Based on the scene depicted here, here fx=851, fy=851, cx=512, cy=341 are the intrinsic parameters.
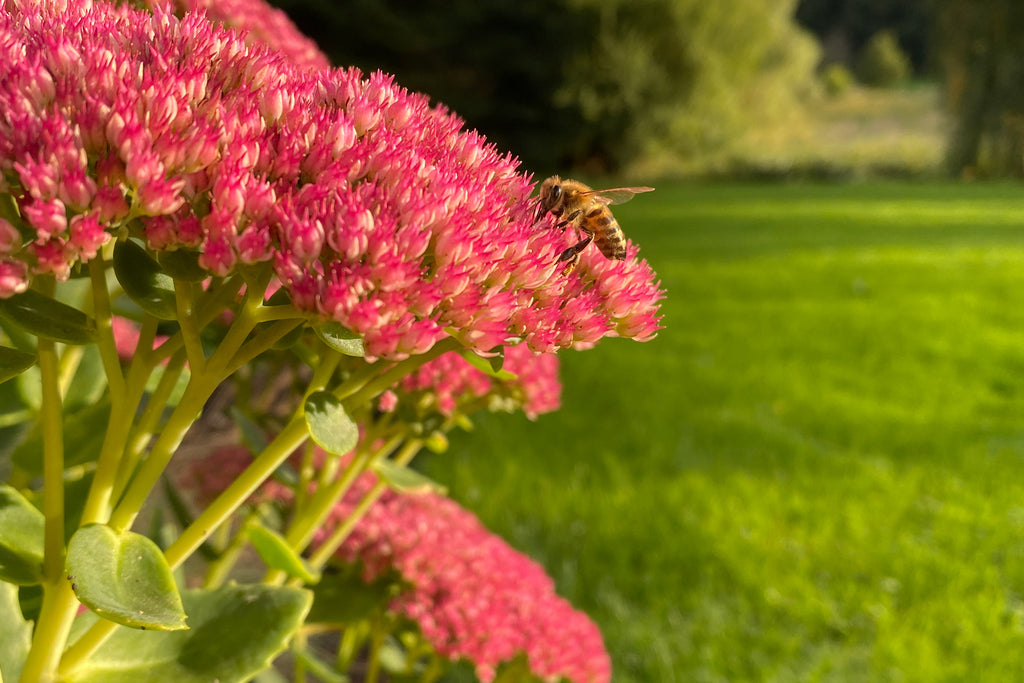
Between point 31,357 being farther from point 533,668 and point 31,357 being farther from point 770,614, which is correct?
point 770,614

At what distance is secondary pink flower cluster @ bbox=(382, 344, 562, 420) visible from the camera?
104 centimetres

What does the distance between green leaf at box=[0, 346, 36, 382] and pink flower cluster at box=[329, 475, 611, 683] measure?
73 centimetres

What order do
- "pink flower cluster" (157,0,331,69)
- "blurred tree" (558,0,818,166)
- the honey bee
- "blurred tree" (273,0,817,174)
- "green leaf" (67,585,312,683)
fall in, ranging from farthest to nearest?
1. "blurred tree" (558,0,818,166)
2. "blurred tree" (273,0,817,174)
3. "pink flower cluster" (157,0,331,69)
4. the honey bee
5. "green leaf" (67,585,312,683)

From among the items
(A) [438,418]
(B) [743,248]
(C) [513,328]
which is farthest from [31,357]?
(B) [743,248]

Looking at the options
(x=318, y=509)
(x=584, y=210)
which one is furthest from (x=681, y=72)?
(x=318, y=509)

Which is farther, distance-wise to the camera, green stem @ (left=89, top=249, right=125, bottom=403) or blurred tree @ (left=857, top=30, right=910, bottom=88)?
blurred tree @ (left=857, top=30, right=910, bottom=88)

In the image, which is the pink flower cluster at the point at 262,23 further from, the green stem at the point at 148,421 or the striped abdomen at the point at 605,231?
the green stem at the point at 148,421

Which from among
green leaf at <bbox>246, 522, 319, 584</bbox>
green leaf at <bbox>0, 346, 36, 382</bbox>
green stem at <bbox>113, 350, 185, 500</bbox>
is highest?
green leaf at <bbox>0, 346, 36, 382</bbox>

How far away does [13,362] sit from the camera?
62 centimetres

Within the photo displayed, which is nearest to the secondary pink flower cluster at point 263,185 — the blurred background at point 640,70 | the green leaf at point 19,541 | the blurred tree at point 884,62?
the green leaf at point 19,541

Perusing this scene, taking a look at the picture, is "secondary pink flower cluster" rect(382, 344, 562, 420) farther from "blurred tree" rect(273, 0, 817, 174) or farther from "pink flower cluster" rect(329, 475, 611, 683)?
"blurred tree" rect(273, 0, 817, 174)

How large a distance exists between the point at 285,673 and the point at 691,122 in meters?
15.1

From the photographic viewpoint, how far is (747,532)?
220cm

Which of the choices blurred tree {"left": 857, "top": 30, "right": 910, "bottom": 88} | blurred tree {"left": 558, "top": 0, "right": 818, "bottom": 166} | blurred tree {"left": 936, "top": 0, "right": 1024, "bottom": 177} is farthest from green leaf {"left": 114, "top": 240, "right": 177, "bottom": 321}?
blurred tree {"left": 857, "top": 30, "right": 910, "bottom": 88}
